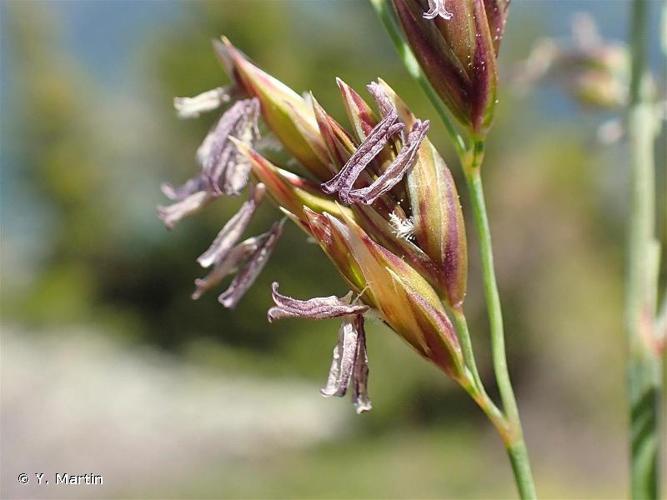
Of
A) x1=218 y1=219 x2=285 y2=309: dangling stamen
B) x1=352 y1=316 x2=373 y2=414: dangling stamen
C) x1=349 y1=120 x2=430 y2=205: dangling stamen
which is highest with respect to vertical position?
x1=349 y1=120 x2=430 y2=205: dangling stamen

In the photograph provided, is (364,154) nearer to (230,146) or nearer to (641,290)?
(230,146)

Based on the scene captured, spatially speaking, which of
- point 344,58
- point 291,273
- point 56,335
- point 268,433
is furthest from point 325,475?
point 344,58

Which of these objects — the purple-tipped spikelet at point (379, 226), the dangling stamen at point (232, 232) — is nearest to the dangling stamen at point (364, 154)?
the purple-tipped spikelet at point (379, 226)

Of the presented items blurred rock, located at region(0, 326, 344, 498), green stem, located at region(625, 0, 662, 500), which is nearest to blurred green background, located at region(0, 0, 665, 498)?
blurred rock, located at region(0, 326, 344, 498)

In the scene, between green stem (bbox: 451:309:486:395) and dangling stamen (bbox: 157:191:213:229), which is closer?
green stem (bbox: 451:309:486:395)

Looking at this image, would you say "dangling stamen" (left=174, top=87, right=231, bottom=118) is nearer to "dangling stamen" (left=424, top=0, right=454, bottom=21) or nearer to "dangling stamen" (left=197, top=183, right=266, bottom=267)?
"dangling stamen" (left=197, top=183, right=266, bottom=267)

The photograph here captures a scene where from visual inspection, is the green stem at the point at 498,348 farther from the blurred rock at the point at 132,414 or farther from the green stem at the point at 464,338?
the blurred rock at the point at 132,414
